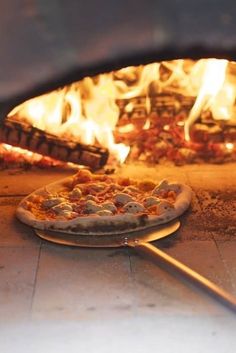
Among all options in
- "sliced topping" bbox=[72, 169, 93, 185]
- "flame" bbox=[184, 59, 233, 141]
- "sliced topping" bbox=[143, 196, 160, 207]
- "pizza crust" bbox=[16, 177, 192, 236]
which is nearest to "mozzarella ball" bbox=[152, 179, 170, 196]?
"sliced topping" bbox=[143, 196, 160, 207]

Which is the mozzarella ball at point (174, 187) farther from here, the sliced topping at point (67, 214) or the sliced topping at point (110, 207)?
the sliced topping at point (67, 214)

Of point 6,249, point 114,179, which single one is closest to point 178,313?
point 6,249

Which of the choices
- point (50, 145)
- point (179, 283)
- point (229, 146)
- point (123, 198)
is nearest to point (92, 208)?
point (123, 198)

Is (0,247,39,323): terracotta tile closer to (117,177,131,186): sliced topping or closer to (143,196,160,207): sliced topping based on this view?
(143,196,160,207): sliced topping

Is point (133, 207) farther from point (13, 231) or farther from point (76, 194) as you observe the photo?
point (13, 231)

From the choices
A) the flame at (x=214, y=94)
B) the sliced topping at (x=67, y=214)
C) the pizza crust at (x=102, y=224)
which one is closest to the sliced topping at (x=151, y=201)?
the pizza crust at (x=102, y=224)

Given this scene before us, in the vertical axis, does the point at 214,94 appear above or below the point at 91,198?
above
